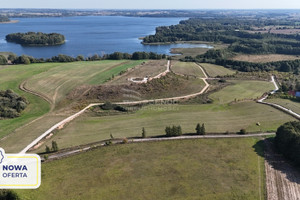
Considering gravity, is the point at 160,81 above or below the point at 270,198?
above

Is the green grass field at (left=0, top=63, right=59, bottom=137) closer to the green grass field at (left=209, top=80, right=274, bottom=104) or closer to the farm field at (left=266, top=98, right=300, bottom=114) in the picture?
the green grass field at (left=209, top=80, right=274, bottom=104)

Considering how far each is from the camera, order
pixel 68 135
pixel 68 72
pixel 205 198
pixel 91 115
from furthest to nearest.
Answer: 1. pixel 68 72
2. pixel 91 115
3. pixel 68 135
4. pixel 205 198

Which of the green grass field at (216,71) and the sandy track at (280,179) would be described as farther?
the green grass field at (216,71)

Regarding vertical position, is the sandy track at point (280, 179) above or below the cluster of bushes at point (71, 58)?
below

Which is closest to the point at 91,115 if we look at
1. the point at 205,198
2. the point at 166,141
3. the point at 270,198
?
the point at 166,141

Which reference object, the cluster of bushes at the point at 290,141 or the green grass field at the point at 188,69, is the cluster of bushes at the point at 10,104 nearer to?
the green grass field at the point at 188,69

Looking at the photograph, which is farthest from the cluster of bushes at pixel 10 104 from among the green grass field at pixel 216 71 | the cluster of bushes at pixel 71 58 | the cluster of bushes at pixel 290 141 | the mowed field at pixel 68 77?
the green grass field at pixel 216 71

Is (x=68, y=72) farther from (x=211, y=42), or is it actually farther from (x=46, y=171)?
(x=211, y=42)
